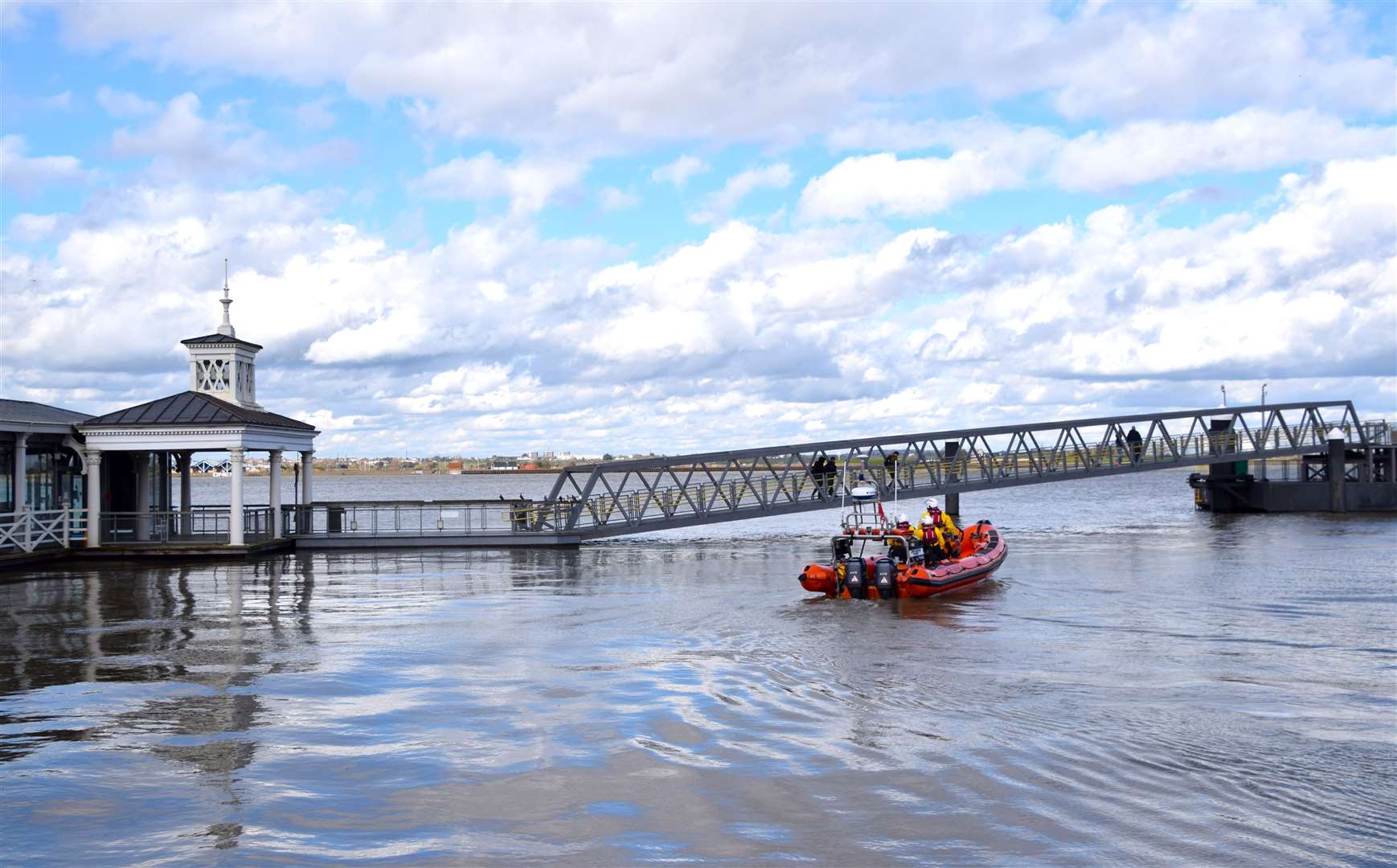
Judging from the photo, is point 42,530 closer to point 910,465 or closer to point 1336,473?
point 910,465

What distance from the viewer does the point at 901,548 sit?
1099 inches

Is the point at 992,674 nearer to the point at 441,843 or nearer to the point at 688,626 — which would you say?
the point at 688,626

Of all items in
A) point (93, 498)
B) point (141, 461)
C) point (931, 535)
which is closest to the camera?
point (931, 535)

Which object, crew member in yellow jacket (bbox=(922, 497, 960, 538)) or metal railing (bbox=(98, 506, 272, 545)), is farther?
metal railing (bbox=(98, 506, 272, 545))

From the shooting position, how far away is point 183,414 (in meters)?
34.8

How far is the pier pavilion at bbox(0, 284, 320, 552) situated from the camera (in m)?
32.8

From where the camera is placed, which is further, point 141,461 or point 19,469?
point 141,461

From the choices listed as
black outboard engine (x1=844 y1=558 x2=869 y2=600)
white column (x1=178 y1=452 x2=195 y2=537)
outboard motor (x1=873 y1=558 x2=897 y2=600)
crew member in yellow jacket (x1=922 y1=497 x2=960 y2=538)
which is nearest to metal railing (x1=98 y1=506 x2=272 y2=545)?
white column (x1=178 y1=452 x2=195 y2=537)

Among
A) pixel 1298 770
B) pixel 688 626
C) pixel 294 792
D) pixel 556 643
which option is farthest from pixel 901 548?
pixel 294 792

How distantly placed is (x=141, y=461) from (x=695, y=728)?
30.1 m

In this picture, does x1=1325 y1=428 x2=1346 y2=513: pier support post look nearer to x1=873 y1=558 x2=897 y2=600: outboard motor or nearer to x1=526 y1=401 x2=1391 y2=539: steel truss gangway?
x1=526 y1=401 x2=1391 y2=539: steel truss gangway

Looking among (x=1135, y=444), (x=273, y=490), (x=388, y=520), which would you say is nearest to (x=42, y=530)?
(x=273, y=490)

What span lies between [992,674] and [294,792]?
9549mm

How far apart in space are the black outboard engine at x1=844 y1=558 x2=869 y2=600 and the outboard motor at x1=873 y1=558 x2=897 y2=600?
277 mm
